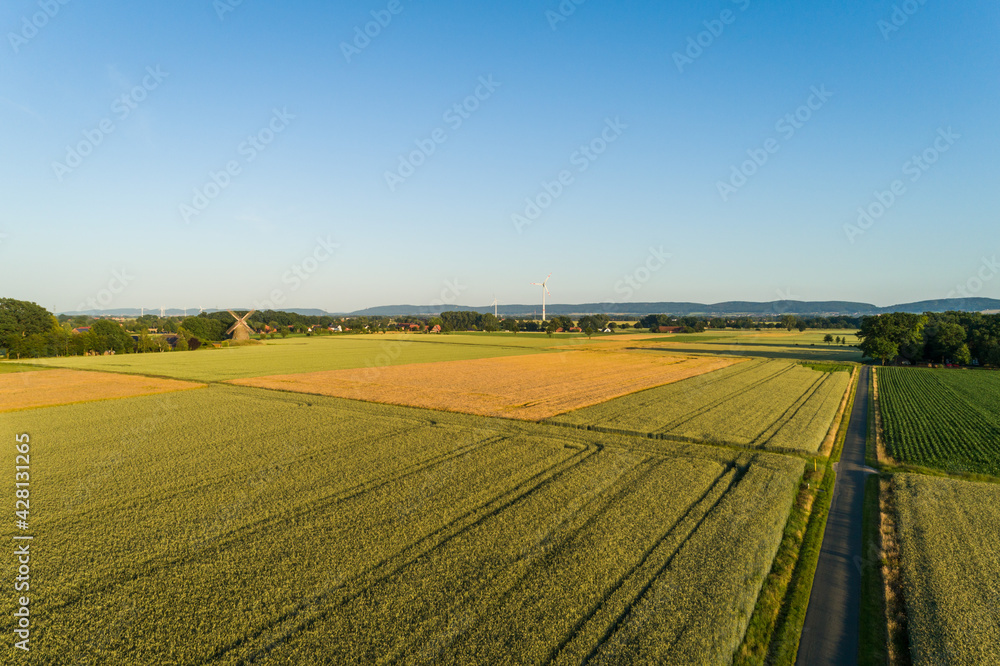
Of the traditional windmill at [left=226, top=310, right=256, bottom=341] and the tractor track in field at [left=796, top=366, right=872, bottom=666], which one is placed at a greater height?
the traditional windmill at [left=226, top=310, right=256, bottom=341]

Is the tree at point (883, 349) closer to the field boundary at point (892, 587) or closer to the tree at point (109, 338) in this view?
the field boundary at point (892, 587)

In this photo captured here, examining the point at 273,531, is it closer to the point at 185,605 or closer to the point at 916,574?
the point at 185,605

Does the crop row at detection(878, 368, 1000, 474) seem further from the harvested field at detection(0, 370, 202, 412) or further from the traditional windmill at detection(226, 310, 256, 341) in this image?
the traditional windmill at detection(226, 310, 256, 341)

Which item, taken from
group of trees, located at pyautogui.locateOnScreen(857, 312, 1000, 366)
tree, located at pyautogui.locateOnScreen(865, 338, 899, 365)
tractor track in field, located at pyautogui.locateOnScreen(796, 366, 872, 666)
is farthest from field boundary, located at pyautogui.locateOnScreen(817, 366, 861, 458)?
group of trees, located at pyautogui.locateOnScreen(857, 312, 1000, 366)

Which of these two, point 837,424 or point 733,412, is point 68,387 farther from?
point 837,424

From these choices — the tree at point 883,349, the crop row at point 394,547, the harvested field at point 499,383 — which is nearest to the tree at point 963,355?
the tree at point 883,349

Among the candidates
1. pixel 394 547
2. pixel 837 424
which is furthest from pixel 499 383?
pixel 394 547
